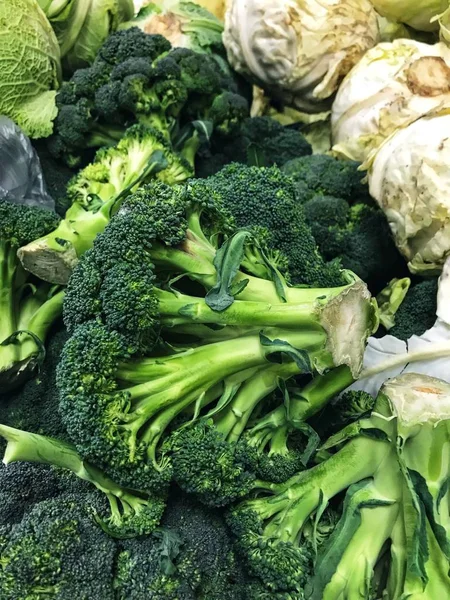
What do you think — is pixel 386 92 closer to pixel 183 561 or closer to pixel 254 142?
pixel 254 142

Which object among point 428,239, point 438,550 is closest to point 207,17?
point 428,239

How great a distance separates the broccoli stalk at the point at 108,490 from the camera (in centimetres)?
79

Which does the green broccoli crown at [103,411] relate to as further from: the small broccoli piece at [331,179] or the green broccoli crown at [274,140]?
the green broccoli crown at [274,140]

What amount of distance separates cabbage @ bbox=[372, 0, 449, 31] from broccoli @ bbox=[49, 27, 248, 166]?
46 centimetres

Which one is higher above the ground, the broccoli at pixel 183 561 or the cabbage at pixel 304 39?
the cabbage at pixel 304 39

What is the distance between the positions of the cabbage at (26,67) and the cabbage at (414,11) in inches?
33.5

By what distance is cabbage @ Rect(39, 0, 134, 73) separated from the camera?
1.52 metres

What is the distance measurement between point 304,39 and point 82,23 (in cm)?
63

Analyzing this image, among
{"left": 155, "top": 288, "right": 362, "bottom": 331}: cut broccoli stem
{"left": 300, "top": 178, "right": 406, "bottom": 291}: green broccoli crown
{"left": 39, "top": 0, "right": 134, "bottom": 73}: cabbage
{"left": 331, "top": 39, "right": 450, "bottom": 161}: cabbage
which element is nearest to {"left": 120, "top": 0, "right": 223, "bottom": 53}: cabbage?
{"left": 39, "top": 0, "right": 134, "bottom": 73}: cabbage

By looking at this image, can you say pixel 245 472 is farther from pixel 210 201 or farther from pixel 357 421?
pixel 210 201

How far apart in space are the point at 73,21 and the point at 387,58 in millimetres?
859

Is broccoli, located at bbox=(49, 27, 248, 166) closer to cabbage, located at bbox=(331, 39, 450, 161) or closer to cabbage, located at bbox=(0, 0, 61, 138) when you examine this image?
cabbage, located at bbox=(0, 0, 61, 138)

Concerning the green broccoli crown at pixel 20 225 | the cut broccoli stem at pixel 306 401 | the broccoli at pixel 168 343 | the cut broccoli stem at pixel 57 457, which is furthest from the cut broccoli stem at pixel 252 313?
the green broccoli crown at pixel 20 225

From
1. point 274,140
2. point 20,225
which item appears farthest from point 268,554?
point 274,140
